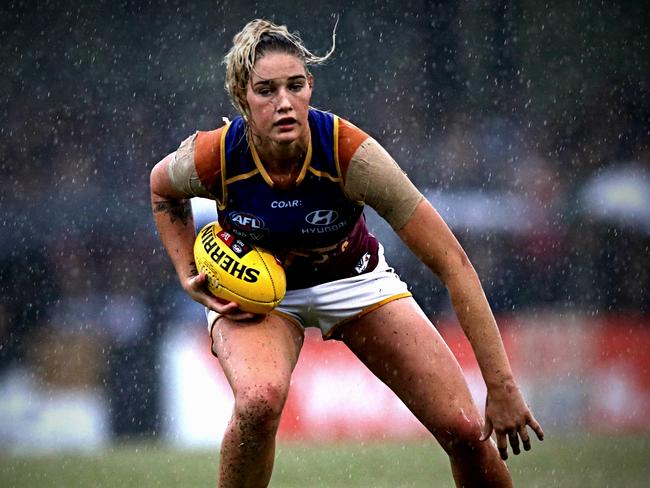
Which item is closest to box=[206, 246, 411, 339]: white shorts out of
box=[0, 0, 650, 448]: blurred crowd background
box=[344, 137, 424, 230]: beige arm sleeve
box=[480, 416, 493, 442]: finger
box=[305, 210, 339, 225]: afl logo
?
box=[305, 210, 339, 225]: afl logo

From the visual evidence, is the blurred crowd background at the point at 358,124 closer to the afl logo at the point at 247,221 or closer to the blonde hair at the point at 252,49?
the afl logo at the point at 247,221

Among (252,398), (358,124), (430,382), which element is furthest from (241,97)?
(358,124)

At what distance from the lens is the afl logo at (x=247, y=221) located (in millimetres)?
3490

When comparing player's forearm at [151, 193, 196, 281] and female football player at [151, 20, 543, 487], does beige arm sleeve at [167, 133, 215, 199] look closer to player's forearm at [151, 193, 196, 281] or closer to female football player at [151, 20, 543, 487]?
female football player at [151, 20, 543, 487]

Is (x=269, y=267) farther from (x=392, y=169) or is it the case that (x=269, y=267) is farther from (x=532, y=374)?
(x=532, y=374)

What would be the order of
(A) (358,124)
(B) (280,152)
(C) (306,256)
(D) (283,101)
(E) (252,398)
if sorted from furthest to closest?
(A) (358,124), (C) (306,256), (B) (280,152), (D) (283,101), (E) (252,398)

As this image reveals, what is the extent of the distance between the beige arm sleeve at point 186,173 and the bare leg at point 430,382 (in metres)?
0.71

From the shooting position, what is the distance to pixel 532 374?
7355 mm

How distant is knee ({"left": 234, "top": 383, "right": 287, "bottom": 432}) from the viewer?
3.21 m

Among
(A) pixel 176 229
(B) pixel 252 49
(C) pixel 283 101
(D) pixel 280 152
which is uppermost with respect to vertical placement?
(B) pixel 252 49

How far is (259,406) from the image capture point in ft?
10.5

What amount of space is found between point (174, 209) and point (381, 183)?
0.79 meters

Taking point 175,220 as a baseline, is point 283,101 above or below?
above

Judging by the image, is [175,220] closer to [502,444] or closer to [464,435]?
[464,435]
